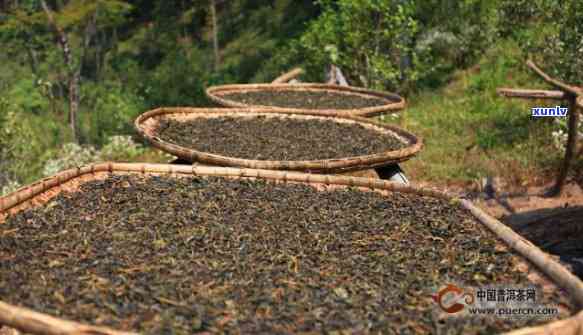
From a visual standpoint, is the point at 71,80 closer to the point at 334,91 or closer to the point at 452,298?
the point at 334,91

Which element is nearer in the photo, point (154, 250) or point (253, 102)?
point (154, 250)

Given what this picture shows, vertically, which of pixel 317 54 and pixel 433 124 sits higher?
pixel 317 54

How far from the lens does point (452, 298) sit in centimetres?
190

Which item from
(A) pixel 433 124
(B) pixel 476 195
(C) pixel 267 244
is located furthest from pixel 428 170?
(C) pixel 267 244

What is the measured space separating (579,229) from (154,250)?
3.11 m

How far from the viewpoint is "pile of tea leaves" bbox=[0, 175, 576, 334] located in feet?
5.77

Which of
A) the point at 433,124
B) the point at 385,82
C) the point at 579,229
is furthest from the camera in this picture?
the point at 385,82

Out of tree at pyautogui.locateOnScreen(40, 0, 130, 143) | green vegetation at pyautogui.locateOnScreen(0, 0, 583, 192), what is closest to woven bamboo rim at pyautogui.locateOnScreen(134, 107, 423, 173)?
green vegetation at pyautogui.locateOnScreen(0, 0, 583, 192)

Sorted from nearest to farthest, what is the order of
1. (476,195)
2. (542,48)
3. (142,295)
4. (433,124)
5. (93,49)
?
(142,295), (476,195), (542,48), (433,124), (93,49)

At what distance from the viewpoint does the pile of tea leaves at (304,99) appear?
5152 millimetres

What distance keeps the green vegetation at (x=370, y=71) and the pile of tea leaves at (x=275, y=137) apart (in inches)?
88.4

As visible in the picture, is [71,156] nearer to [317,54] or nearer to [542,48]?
[317,54]

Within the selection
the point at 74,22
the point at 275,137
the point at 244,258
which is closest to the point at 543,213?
the point at 275,137

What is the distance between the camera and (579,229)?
13.7 ft
